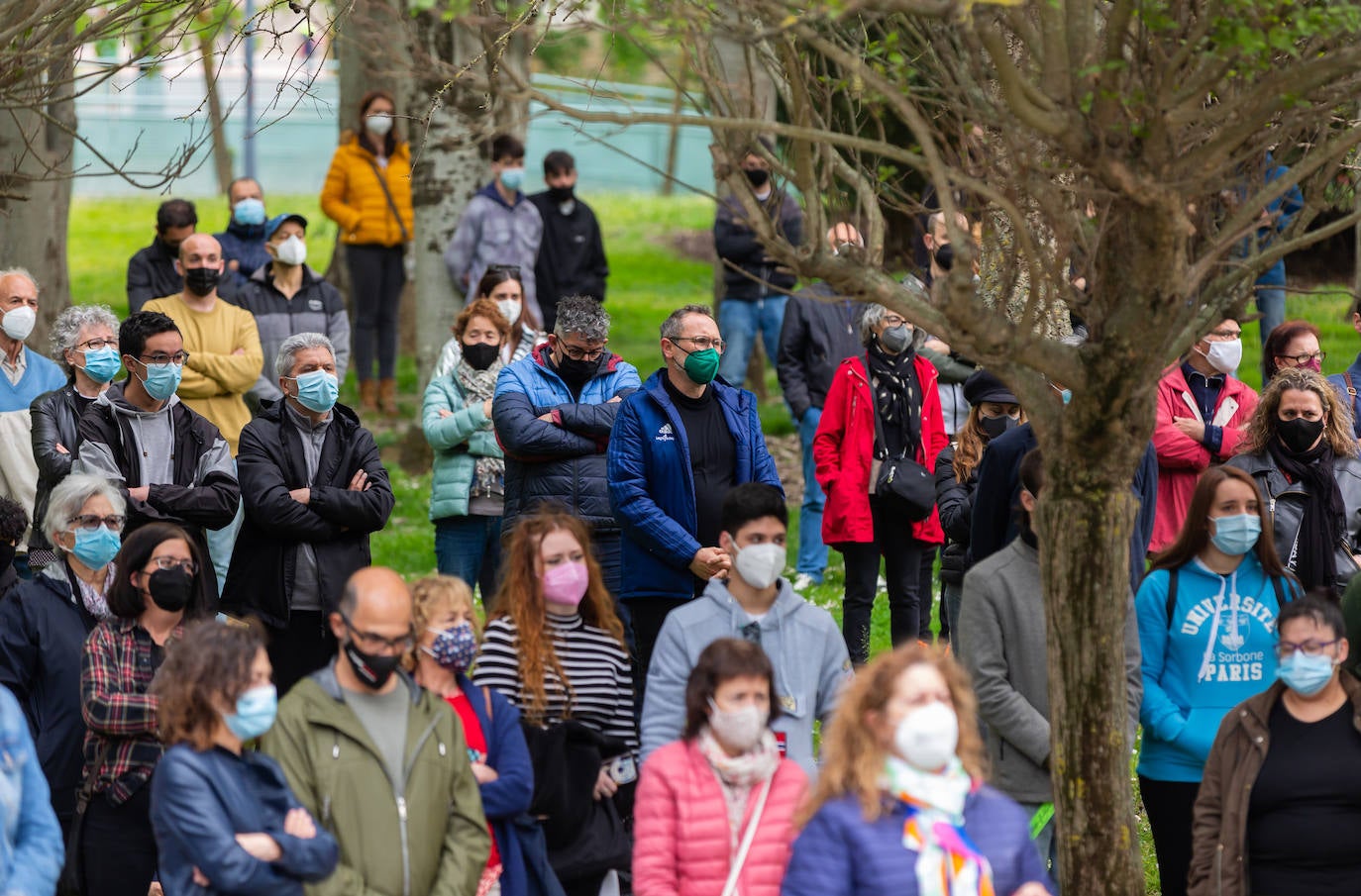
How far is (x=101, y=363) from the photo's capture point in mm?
8648

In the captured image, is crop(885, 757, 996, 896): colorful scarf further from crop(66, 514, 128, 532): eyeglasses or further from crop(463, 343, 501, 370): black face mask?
crop(463, 343, 501, 370): black face mask

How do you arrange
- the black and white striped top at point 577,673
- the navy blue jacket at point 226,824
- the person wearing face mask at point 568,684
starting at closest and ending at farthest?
the navy blue jacket at point 226,824
the person wearing face mask at point 568,684
the black and white striped top at point 577,673

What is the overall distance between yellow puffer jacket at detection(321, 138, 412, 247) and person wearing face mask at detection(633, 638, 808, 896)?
416 inches

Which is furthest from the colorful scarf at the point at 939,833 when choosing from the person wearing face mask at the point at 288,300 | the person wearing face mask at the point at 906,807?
the person wearing face mask at the point at 288,300

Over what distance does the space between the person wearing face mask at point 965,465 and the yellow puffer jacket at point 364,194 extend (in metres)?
7.87

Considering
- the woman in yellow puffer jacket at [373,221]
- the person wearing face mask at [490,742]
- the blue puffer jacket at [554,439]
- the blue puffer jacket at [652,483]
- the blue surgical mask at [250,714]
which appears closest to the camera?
the blue surgical mask at [250,714]

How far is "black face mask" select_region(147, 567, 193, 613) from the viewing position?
21.1ft

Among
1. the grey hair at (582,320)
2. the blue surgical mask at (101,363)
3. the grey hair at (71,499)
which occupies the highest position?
the grey hair at (582,320)

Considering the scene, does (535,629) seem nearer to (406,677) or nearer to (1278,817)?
(406,677)

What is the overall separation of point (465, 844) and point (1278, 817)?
8.61 ft

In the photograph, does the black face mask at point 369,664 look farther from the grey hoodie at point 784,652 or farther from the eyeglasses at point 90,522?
the eyeglasses at point 90,522

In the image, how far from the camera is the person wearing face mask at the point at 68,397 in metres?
8.18

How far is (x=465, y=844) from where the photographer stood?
18.7ft

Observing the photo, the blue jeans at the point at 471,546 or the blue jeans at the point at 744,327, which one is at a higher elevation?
the blue jeans at the point at 744,327
